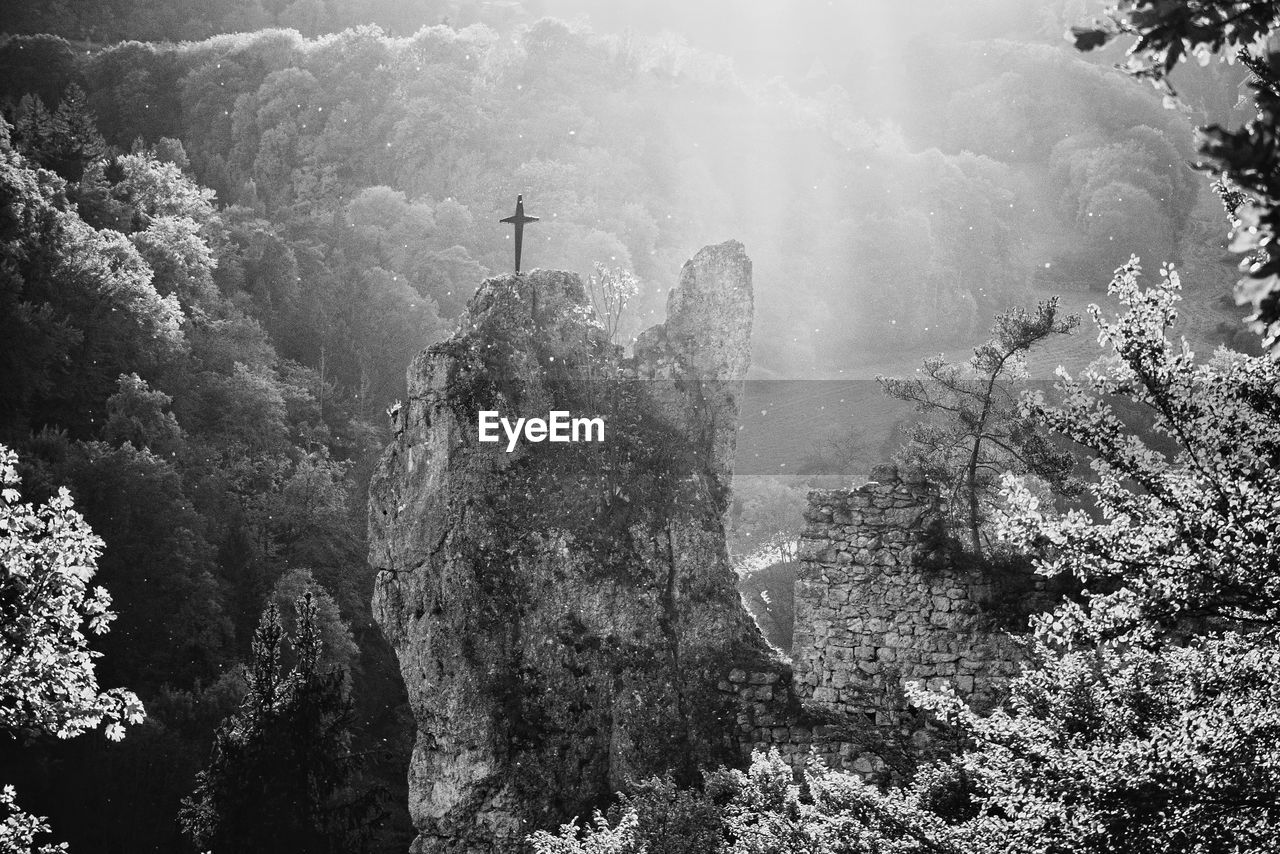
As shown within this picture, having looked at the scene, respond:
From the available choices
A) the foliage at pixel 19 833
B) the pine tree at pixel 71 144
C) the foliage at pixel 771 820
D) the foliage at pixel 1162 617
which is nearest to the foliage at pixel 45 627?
the foliage at pixel 19 833

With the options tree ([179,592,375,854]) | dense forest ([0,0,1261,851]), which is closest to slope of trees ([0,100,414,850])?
dense forest ([0,0,1261,851])

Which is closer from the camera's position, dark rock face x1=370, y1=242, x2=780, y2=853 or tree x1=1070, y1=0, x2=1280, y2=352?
tree x1=1070, y1=0, x2=1280, y2=352

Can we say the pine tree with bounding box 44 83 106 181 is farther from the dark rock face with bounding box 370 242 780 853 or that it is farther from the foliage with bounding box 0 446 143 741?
the foliage with bounding box 0 446 143 741

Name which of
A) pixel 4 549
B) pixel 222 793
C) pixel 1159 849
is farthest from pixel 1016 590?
pixel 222 793

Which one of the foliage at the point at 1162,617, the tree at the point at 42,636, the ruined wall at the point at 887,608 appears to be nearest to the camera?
the foliage at the point at 1162,617

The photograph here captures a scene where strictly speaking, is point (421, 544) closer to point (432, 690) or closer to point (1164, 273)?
point (432, 690)

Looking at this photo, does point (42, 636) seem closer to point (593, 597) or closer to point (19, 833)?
point (19, 833)

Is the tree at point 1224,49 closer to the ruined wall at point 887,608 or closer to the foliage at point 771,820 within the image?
the foliage at point 771,820

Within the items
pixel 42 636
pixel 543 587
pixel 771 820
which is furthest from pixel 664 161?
pixel 42 636
